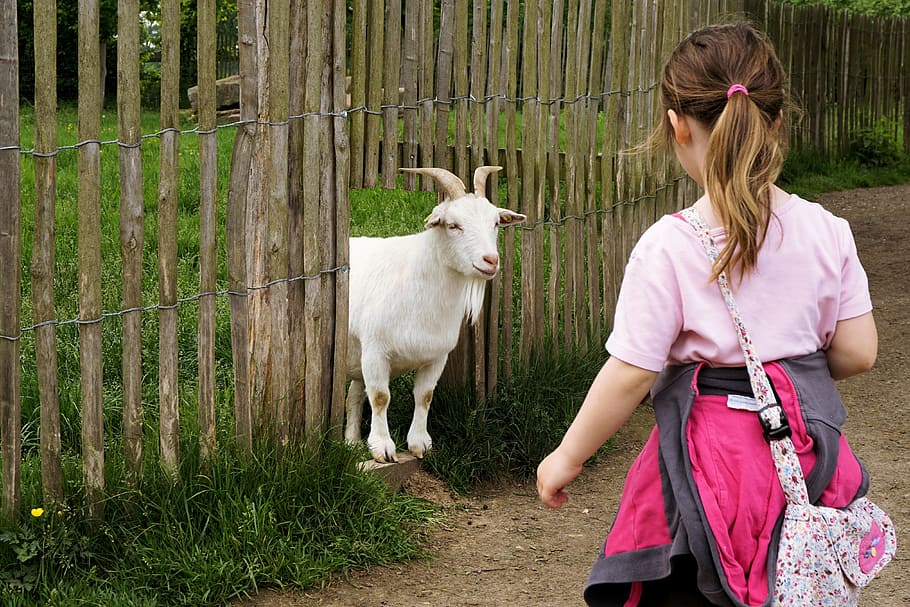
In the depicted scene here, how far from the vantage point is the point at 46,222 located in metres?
3.54

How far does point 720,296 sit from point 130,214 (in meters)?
2.31

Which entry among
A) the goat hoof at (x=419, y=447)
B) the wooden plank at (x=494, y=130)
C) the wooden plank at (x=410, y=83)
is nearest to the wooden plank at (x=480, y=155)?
the wooden plank at (x=494, y=130)

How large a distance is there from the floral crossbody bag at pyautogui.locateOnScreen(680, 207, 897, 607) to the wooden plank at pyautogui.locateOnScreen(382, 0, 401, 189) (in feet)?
9.12

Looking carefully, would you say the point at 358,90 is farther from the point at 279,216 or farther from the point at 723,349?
the point at 723,349

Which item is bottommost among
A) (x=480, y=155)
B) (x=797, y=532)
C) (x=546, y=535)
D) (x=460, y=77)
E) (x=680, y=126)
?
(x=546, y=535)

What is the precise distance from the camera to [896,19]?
14688 mm

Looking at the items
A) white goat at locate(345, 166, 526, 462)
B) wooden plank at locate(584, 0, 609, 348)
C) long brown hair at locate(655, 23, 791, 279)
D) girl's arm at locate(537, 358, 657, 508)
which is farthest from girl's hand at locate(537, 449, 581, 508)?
wooden plank at locate(584, 0, 609, 348)

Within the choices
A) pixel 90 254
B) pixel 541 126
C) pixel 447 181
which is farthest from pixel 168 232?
pixel 541 126

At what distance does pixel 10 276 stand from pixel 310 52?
148cm

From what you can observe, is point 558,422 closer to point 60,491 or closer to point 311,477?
point 311,477

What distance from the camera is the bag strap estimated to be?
211cm

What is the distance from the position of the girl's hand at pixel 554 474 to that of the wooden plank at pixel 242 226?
2.11 m

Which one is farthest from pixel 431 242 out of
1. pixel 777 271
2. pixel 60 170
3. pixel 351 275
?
pixel 60 170

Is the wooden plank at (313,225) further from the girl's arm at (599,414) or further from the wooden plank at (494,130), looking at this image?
the girl's arm at (599,414)
